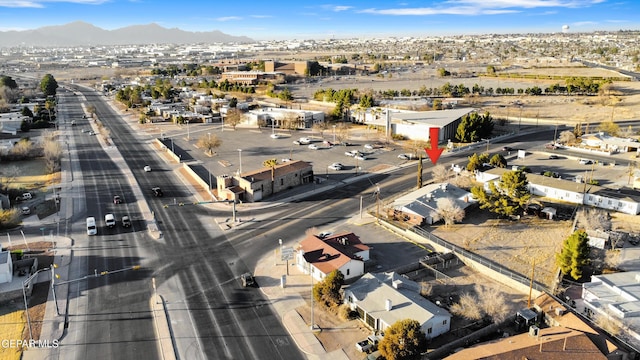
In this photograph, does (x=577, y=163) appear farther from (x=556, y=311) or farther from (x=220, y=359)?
(x=220, y=359)

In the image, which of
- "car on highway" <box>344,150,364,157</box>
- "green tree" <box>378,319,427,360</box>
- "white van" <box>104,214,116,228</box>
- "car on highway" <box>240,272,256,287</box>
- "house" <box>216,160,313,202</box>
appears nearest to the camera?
"green tree" <box>378,319,427,360</box>

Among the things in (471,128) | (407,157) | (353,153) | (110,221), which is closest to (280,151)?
(353,153)

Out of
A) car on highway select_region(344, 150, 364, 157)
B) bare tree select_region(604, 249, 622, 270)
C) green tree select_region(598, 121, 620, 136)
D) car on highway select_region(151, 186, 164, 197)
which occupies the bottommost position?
bare tree select_region(604, 249, 622, 270)

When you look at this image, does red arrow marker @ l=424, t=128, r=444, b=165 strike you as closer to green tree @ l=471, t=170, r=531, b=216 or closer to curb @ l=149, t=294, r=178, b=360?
green tree @ l=471, t=170, r=531, b=216

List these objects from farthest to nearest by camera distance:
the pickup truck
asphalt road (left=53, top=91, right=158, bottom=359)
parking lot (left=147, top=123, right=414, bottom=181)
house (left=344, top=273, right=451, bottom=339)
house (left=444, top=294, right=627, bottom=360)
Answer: parking lot (left=147, top=123, right=414, bottom=181)
house (left=344, top=273, right=451, bottom=339)
asphalt road (left=53, top=91, right=158, bottom=359)
the pickup truck
house (left=444, top=294, right=627, bottom=360)

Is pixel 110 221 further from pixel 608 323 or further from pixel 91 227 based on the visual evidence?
pixel 608 323

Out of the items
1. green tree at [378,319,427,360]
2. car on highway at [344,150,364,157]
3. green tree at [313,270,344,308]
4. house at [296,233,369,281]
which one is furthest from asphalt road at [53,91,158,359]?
car on highway at [344,150,364,157]
